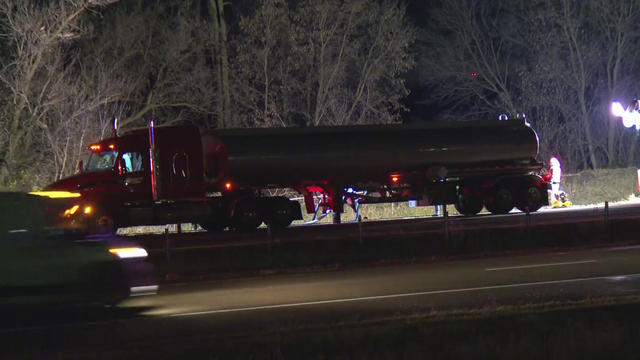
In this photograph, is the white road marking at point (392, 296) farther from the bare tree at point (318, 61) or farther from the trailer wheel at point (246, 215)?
the bare tree at point (318, 61)

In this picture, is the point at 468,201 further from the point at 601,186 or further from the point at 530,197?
the point at 601,186

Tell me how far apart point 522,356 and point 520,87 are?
4684cm

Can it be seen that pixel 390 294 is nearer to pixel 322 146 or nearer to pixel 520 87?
pixel 322 146

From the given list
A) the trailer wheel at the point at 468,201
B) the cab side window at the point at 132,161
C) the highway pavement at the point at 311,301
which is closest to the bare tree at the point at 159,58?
the cab side window at the point at 132,161

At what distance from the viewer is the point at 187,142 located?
2588 centimetres

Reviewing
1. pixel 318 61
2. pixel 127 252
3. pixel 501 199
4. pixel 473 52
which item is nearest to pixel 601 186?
pixel 501 199

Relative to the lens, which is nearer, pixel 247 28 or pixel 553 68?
pixel 247 28

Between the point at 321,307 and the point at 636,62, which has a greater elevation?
the point at 636,62

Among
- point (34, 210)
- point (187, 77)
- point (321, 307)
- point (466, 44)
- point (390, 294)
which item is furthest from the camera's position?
point (466, 44)

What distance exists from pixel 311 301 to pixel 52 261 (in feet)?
14.1

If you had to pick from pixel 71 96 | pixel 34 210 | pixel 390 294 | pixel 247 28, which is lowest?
pixel 390 294

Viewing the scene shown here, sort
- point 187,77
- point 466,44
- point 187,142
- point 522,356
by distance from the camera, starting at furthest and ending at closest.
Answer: point 466,44
point 187,77
point 187,142
point 522,356

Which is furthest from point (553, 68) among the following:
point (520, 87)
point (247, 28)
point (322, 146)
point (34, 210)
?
point (34, 210)

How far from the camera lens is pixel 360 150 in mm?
27062
